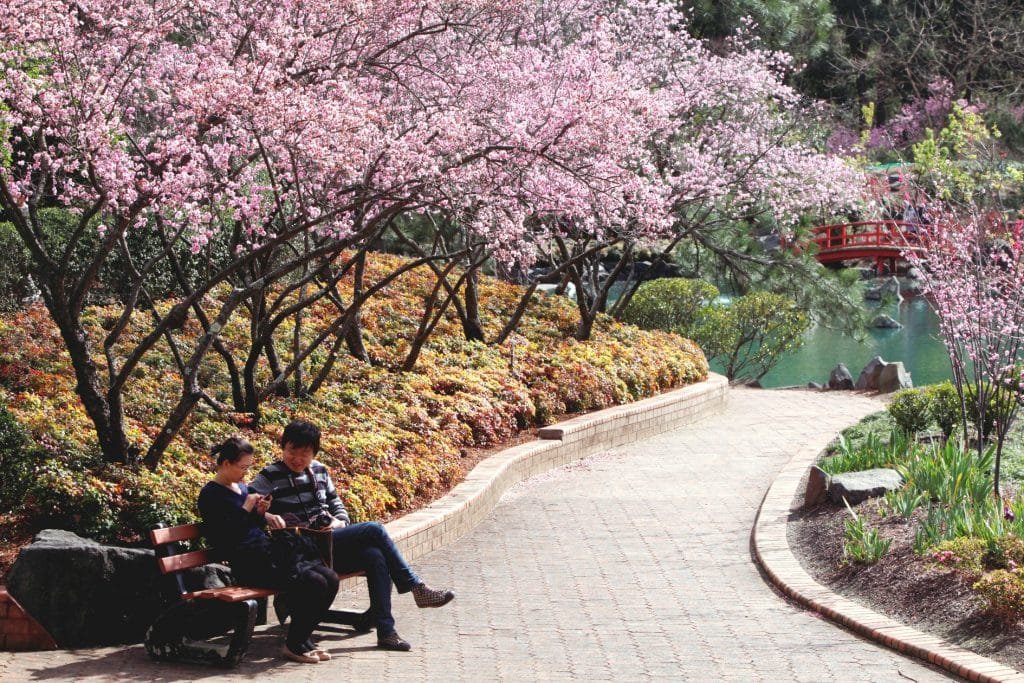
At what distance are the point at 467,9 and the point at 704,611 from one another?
24.4 feet

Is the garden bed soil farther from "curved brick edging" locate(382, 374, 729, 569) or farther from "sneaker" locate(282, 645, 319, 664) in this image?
"sneaker" locate(282, 645, 319, 664)

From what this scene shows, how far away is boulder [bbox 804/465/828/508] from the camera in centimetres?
965

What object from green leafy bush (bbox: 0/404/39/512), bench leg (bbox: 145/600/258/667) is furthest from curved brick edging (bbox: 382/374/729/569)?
green leafy bush (bbox: 0/404/39/512)

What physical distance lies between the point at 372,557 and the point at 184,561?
3.24 ft

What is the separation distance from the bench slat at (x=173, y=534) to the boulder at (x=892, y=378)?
15.4 metres

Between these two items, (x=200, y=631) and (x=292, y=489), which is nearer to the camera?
(x=200, y=631)

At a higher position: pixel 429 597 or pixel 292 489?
pixel 292 489

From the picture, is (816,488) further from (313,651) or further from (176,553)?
(176,553)

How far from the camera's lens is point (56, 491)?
23.1 feet

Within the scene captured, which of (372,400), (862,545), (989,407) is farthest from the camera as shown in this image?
(989,407)

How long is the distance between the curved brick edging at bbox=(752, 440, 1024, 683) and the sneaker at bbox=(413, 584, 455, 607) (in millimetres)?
2290

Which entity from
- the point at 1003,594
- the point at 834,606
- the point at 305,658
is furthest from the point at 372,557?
the point at 1003,594

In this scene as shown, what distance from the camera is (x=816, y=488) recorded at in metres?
9.71

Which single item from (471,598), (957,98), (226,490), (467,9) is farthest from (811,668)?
(957,98)
